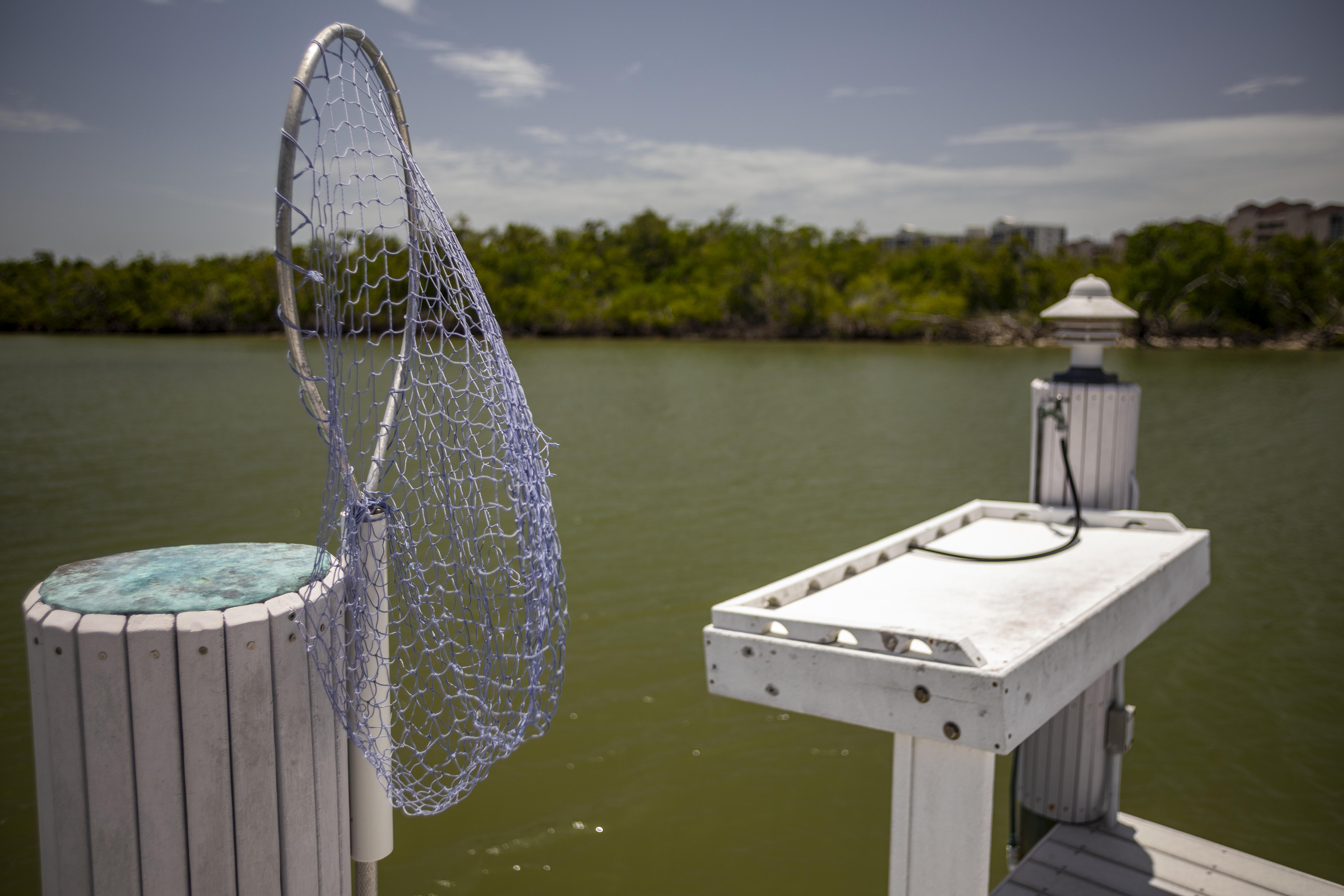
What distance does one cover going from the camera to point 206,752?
1.95 metres

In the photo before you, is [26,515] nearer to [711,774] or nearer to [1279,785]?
[711,774]

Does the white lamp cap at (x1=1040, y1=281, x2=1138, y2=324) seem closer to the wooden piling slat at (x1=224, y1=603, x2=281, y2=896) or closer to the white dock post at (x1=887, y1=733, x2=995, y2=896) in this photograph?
the white dock post at (x1=887, y1=733, x2=995, y2=896)

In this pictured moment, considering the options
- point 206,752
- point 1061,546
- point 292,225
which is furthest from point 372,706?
point 1061,546

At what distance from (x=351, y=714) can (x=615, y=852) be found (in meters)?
3.20

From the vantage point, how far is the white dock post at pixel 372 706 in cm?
230

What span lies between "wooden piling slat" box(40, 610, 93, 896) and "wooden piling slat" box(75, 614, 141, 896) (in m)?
0.01

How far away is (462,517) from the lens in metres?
7.46

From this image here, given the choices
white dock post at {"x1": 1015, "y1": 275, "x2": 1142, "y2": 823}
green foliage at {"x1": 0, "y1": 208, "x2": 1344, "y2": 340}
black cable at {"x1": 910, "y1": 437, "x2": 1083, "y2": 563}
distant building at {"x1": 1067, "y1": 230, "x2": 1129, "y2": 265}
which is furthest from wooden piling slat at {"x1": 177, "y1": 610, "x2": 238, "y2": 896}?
distant building at {"x1": 1067, "y1": 230, "x2": 1129, "y2": 265}

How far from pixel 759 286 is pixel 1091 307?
54600mm

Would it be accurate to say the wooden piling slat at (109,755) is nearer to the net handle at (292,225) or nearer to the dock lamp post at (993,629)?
the net handle at (292,225)

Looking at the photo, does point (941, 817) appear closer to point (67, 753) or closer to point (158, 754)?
point (158, 754)

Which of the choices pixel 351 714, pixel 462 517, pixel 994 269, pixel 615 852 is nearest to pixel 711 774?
pixel 615 852

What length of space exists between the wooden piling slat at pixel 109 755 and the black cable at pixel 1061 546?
10.2ft

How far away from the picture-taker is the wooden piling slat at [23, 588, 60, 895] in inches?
76.3
